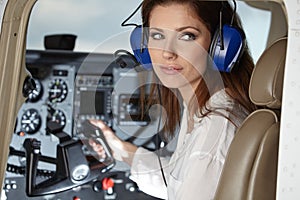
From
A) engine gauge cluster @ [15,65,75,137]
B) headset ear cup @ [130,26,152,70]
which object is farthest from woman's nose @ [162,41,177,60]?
engine gauge cluster @ [15,65,75,137]

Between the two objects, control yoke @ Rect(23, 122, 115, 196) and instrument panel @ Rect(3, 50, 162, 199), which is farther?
instrument panel @ Rect(3, 50, 162, 199)

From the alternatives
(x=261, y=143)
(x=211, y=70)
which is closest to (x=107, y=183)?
(x=211, y=70)

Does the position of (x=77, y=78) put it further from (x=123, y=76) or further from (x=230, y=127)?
(x=230, y=127)

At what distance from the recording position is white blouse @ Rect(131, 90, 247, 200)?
1.92m

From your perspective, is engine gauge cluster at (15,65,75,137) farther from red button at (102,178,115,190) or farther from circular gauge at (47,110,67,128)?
red button at (102,178,115,190)

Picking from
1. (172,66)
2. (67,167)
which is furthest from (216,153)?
(67,167)

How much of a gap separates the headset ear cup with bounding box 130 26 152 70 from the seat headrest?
0.70 metres

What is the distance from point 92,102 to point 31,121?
1.39 ft

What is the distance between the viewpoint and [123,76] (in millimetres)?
3438

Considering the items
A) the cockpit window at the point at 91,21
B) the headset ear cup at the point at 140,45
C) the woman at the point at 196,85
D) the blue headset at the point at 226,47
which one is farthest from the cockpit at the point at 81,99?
the blue headset at the point at 226,47

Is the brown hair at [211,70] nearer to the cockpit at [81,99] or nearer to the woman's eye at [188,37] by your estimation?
the woman's eye at [188,37]

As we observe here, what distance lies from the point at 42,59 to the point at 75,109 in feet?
1.20

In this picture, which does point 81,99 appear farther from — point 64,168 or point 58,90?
point 64,168

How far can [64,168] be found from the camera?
319 cm
